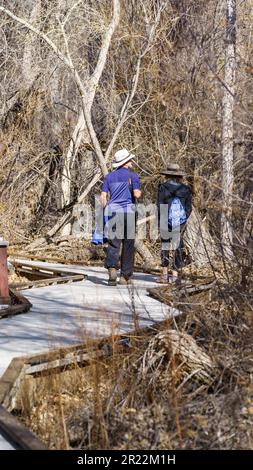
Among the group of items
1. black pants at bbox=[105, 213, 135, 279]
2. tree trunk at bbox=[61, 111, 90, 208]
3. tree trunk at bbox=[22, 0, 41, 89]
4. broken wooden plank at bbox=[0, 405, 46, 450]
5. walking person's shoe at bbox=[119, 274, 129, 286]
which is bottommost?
broken wooden plank at bbox=[0, 405, 46, 450]

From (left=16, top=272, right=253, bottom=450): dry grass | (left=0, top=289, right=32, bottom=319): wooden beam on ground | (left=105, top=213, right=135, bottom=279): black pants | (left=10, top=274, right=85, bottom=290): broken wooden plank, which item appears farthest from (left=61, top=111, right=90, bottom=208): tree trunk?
(left=16, top=272, right=253, bottom=450): dry grass

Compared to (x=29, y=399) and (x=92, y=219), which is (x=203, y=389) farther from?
(x=92, y=219)

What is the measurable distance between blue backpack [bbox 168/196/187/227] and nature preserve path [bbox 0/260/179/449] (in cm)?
96

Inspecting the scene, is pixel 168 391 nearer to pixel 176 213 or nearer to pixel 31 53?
pixel 176 213

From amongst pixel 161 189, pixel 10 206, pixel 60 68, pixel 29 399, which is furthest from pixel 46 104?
pixel 29 399

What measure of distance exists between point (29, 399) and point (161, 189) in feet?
17.8

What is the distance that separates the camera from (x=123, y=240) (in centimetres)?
1100

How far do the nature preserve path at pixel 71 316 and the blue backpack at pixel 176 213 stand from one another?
957 mm

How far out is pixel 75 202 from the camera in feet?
58.1

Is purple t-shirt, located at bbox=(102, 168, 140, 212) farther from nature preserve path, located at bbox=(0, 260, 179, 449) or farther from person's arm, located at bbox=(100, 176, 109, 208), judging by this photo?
nature preserve path, located at bbox=(0, 260, 179, 449)

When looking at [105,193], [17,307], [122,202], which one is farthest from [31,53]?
[17,307]

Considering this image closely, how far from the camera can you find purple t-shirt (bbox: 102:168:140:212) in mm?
10914

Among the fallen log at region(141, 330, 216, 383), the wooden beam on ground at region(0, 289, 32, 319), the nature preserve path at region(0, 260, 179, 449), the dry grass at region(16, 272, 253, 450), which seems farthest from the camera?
the wooden beam on ground at region(0, 289, 32, 319)

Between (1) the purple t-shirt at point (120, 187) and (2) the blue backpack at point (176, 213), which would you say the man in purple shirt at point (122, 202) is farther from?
(2) the blue backpack at point (176, 213)
